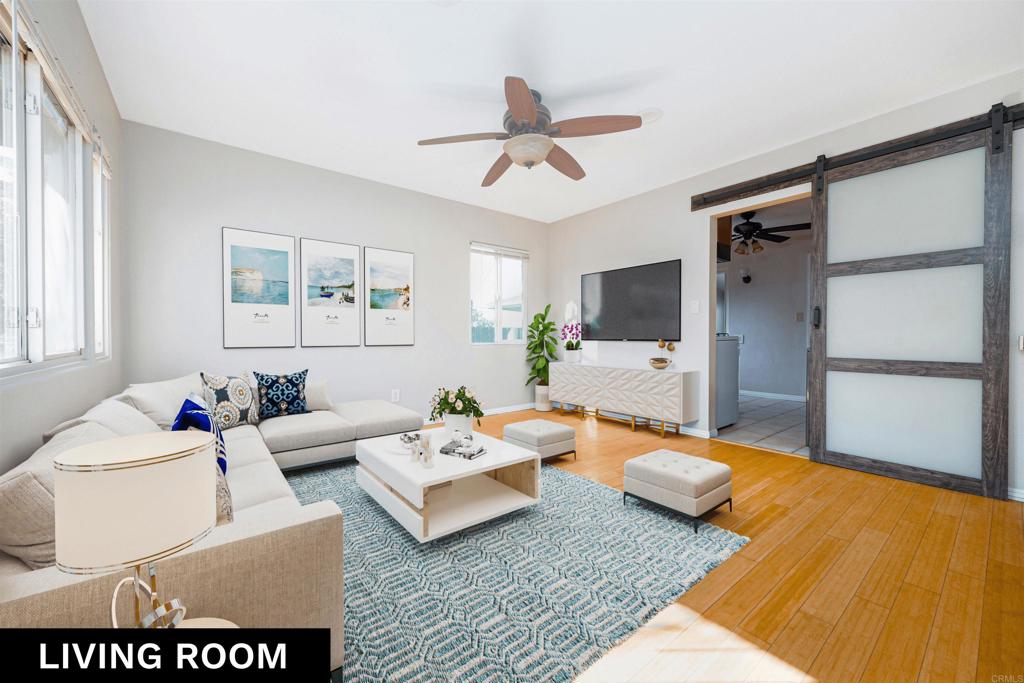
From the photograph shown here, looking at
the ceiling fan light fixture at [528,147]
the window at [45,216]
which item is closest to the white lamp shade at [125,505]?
the window at [45,216]

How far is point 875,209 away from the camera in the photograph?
3115 mm

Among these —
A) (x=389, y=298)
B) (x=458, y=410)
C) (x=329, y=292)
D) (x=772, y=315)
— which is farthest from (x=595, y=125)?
(x=772, y=315)

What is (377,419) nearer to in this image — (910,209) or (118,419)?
(118,419)

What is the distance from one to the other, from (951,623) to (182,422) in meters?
3.12

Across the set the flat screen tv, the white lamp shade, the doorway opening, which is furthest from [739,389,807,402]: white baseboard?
the white lamp shade

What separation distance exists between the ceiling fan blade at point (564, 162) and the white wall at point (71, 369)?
2577 millimetres

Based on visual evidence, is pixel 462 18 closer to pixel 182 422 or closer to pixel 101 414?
pixel 182 422

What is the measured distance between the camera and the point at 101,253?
102 inches

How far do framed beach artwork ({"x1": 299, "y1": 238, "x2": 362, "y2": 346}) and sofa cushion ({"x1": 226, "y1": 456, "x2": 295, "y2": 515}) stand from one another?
2056 millimetres

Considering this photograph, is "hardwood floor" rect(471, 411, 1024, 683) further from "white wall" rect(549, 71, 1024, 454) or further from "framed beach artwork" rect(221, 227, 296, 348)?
"framed beach artwork" rect(221, 227, 296, 348)

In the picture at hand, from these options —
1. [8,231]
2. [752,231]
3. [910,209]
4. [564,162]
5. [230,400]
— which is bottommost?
[230,400]

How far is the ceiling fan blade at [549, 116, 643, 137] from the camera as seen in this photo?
247 cm

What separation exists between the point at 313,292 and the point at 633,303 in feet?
12.0

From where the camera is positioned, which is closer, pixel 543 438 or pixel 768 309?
pixel 543 438
